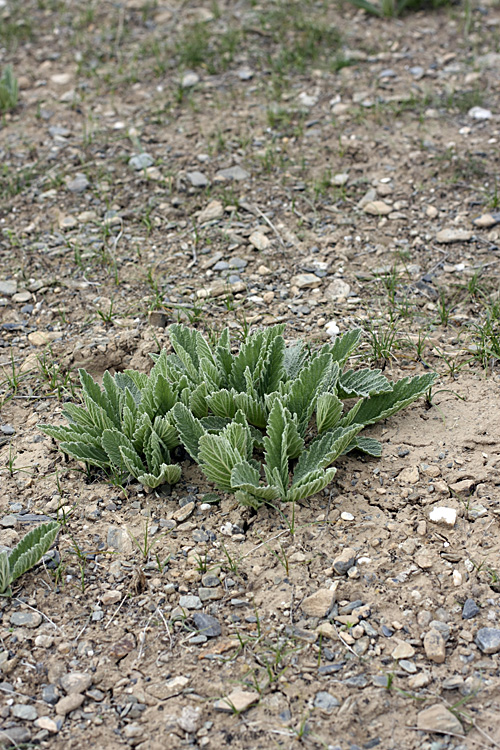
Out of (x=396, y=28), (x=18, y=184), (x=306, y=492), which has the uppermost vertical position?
(x=396, y=28)

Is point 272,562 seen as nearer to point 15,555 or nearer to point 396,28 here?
point 15,555

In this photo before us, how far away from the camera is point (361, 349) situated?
3615mm

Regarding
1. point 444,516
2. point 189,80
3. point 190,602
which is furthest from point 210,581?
point 189,80

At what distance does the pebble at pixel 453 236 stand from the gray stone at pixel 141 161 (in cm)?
197

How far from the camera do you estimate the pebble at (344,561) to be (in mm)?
2639

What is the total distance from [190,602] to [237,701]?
41 cm

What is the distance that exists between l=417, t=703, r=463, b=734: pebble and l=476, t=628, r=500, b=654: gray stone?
0.26m

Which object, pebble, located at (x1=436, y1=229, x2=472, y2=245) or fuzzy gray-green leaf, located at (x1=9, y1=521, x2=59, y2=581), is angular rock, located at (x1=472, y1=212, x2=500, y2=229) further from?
fuzzy gray-green leaf, located at (x1=9, y1=521, x2=59, y2=581)

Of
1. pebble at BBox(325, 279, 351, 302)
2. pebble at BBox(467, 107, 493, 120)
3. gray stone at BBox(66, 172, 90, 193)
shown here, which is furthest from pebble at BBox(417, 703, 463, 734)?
pebble at BBox(467, 107, 493, 120)

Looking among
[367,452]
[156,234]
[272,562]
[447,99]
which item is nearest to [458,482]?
[367,452]

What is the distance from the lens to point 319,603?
252cm

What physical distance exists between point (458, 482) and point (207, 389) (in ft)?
3.55

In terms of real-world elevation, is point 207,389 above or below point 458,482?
above

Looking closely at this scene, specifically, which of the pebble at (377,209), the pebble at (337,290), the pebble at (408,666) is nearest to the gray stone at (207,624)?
the pebble at (408,666)
